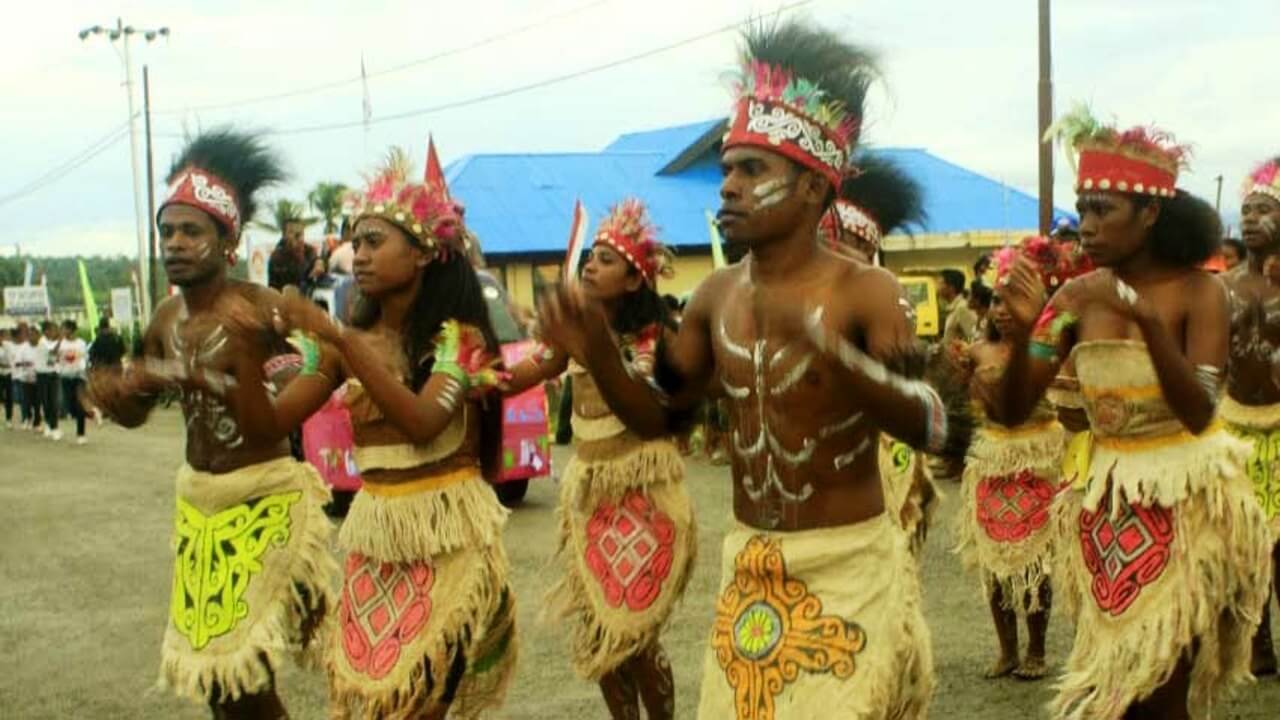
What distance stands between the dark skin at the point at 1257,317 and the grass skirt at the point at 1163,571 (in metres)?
1.90

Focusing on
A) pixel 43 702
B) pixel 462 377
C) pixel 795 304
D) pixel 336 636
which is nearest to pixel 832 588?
pixel 795 304

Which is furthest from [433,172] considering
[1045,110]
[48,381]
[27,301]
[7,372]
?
[27,301]

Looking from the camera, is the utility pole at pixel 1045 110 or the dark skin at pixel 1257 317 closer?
the dark skin at pixel 1257 317

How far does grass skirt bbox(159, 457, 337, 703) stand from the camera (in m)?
5.25

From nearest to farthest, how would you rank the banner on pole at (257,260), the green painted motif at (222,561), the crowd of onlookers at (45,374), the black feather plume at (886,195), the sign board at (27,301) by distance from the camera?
the green painted motif at (222,561), the black feather plume at (886,195), the banner on pole at (257,260), the crowd of onlookers at (45,374), the sign board at (27,301)

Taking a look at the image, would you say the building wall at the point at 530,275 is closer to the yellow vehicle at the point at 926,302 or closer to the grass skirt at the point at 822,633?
the yellow vehicle at the point at 926,302

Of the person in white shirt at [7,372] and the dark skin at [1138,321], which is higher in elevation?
the dark skin at [1138,321]

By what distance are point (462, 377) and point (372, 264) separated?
489mm

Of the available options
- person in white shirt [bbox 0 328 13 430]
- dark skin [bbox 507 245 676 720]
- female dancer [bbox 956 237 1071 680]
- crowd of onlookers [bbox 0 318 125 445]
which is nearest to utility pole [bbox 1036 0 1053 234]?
female dancer [bbox 956 237 1071 680]

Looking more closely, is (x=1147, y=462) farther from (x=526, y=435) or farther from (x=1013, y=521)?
(x=526, y=435)

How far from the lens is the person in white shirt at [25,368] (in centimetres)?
2678

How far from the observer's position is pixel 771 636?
383 centimetres

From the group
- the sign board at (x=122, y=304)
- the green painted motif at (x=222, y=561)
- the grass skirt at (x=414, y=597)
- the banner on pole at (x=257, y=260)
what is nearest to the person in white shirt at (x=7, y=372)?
the sign board at (x=122, y=304)

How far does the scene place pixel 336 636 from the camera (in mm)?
5125
